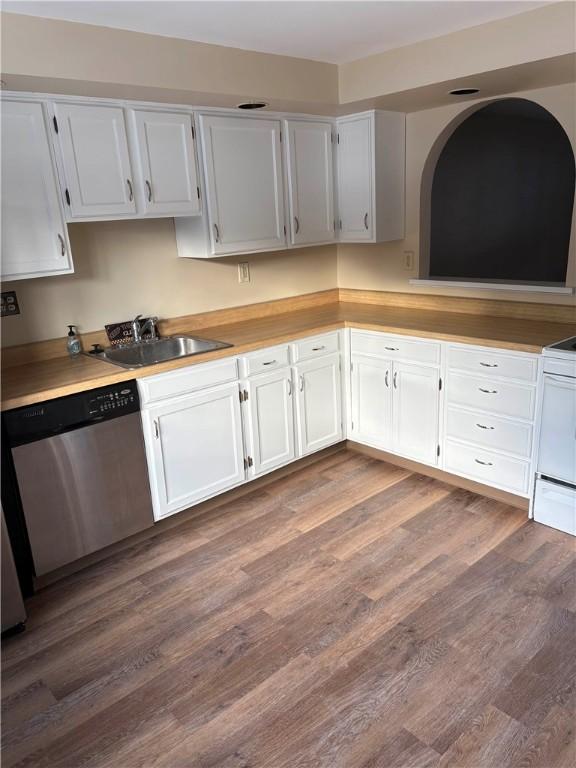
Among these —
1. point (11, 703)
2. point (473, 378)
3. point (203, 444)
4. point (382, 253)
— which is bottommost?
point (11, 703)

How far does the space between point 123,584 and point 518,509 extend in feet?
6.70

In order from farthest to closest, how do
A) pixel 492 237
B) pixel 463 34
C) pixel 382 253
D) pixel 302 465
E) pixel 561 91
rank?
pixel 492 237 < pixel 382 253 < pixel 302 465 < pixel 561 91 < pixel 463 34

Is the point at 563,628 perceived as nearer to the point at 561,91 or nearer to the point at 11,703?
the point at 11,703

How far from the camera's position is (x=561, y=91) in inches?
116

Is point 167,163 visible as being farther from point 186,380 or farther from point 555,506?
point 555,506

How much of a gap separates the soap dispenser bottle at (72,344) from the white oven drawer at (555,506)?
243cm

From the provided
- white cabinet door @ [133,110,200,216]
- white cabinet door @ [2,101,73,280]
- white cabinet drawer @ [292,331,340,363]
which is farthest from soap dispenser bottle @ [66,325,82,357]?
white cabinet drawer @ [292,331,340,363]

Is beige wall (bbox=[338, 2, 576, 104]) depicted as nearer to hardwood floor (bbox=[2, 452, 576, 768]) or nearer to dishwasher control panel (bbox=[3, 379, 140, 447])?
dishwasher control panel (bbox=[3, 379, 140, 447])

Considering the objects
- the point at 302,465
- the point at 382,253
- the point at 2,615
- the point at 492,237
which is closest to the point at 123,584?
the point at 2,615

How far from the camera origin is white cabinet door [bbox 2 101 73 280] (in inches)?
93.0

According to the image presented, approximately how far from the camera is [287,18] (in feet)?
7.67

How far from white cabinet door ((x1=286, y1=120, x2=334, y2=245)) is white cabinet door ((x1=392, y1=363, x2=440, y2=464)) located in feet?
3.38

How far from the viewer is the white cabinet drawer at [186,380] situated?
2.71m

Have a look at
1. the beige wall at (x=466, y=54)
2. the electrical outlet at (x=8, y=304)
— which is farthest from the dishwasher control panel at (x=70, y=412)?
the beige wall at (x=466, y=54)
